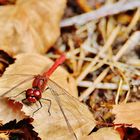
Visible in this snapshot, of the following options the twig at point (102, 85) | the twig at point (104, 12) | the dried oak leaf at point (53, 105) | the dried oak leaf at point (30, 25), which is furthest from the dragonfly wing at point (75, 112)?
the twig at point (104, 12)

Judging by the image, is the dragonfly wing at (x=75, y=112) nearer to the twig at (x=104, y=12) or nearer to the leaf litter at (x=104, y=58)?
the leaf litter at (x=104, y=58)

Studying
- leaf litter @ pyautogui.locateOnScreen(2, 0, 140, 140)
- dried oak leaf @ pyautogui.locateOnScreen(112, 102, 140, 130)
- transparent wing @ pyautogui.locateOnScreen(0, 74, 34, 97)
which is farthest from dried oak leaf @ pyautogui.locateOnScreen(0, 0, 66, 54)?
dried oak leaf @ pyautogui.locateOnScreen(112, 102, 140, 130)

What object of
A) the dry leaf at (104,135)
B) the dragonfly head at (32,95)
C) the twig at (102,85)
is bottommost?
the dry leaf at (104,135)

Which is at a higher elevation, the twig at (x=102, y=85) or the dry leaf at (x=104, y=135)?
the twig at (x=102, y=85)

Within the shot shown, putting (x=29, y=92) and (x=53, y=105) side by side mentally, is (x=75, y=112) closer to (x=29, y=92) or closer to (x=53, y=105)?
(x=53, y=105)

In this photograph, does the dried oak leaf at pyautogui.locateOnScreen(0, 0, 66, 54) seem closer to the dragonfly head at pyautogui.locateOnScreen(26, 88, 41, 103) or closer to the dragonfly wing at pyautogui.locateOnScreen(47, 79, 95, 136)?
the dragonfly wing at pyautogui.locateOnScreen(47, 79, 95, 136)

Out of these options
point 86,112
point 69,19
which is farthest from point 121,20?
point 86,112

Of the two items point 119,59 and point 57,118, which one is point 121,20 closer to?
point 119,59
